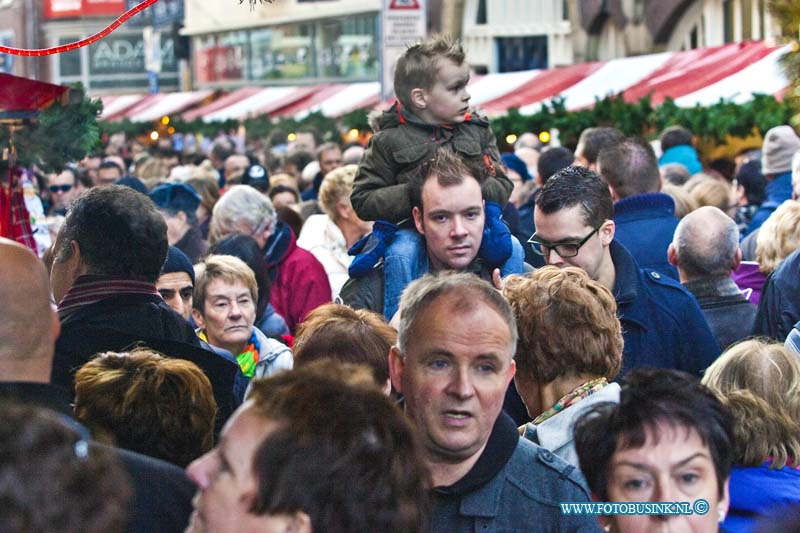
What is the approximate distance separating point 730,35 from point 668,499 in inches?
981

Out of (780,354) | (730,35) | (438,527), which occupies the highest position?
(730,35)

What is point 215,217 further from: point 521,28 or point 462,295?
point 521,28

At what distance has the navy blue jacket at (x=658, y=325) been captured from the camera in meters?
5.39

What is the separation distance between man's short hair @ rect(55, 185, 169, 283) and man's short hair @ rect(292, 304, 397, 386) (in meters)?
0.70

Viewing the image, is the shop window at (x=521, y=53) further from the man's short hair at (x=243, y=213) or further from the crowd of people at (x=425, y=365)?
the crowd of people at (x=425, y=365)

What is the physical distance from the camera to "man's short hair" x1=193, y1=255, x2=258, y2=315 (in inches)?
256

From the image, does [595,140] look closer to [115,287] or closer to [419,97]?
[419,97]

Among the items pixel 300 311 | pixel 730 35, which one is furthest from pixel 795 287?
pixel 730 35

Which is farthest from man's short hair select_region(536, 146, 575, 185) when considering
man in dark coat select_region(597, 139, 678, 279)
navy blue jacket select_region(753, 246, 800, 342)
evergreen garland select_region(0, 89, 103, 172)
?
evergreen garland select_region(0, 89, 103, 172)

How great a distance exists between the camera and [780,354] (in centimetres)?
428

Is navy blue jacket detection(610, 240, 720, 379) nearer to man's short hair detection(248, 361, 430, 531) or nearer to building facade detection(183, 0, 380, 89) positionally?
man's short hair detection(248, 361, 430, 531)

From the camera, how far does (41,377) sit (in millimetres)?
3004

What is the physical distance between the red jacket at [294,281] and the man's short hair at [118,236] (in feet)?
9.87

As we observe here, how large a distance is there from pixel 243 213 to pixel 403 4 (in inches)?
157
